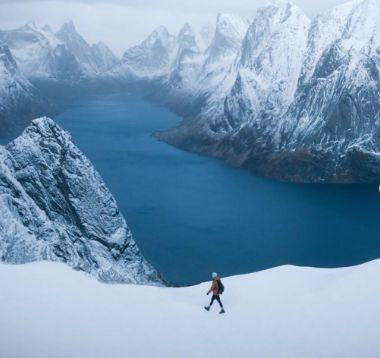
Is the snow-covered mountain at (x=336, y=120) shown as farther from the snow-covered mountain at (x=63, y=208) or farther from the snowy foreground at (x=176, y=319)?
the snowy foreground at (x=176, y=319)

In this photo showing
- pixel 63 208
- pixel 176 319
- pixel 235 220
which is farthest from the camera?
pixel 235 220

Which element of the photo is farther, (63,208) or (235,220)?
(235,220)

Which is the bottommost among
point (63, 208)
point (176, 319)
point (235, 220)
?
point (235, 220)

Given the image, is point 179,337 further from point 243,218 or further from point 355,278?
point 243,218

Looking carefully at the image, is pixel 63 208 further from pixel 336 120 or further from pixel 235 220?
pixel 336 120

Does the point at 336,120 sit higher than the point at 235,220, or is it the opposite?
the point at 336,120

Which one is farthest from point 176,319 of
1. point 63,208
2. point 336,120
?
Result: point 336,120

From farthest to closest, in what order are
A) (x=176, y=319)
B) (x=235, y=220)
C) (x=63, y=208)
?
(x=235, y=220), (x=63, y=208), (x=176, y=319)

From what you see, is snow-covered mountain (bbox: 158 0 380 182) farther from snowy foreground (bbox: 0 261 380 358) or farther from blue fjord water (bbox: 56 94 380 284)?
snowy foreground (bbox: 0 261 380 358)
